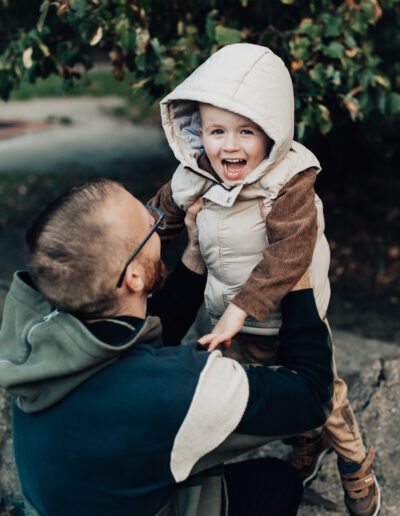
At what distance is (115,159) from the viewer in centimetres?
898

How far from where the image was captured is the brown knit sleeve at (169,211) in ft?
8.87

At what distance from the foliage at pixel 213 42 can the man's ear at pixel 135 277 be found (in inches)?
70.1

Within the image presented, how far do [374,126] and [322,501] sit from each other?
266 cm

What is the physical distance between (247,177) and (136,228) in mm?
580

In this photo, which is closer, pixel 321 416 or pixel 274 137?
pixel 321 416

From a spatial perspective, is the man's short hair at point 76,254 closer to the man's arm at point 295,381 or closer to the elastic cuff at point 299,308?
the man's arm at point 295,381

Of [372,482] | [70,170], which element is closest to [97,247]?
[372,482]

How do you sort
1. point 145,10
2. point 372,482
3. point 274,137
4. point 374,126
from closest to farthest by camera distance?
point 274,137 → point 372,482 → point 145,10 → point 374,126

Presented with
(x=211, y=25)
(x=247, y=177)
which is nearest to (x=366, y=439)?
(x=247, y=177)

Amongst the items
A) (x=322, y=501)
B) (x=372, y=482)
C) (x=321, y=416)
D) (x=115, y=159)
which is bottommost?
(x=115, y=159)

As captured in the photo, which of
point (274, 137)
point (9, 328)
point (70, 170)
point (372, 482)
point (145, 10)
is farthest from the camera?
point (70, 170)

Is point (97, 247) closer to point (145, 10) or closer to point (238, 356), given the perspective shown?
point (238, 356)

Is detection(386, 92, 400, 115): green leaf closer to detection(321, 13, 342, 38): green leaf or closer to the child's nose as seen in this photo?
detection(321, 13, 342, 38): green leaf

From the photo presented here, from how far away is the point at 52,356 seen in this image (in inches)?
72.1
